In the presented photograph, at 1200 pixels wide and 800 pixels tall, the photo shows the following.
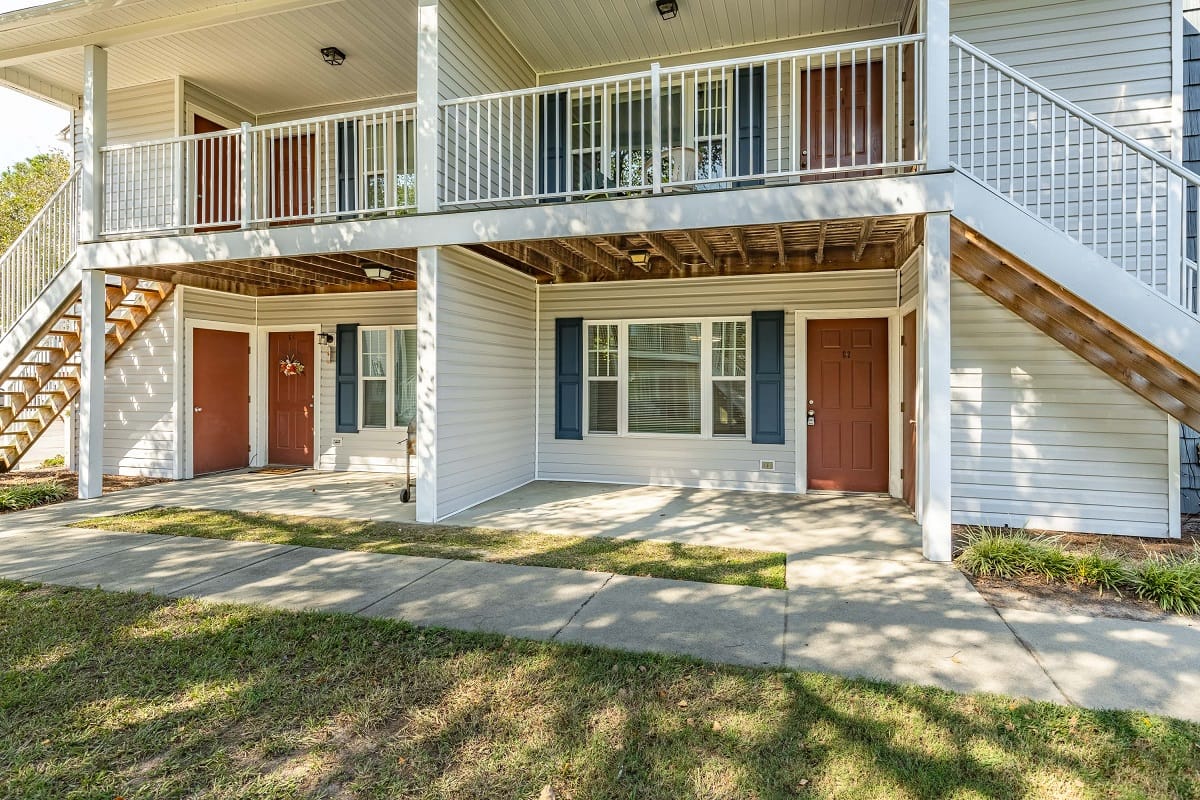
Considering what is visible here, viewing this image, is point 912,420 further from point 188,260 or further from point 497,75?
point 188,260

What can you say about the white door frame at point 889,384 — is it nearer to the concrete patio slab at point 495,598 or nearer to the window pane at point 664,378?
the window pane at point 664,378

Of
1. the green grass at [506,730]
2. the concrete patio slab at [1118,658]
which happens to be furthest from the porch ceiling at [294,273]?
the concrete patio slab at [1118,658]

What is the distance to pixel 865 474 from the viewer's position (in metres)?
7.41

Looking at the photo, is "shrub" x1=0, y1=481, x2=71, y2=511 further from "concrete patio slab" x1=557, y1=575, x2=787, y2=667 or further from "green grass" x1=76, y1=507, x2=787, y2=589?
"concrete patio slab" x1=557, y1=575, x2=787, y2=667

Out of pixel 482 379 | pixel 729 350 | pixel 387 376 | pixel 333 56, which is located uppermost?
pixel 333 56

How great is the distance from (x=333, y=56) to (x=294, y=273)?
2656mm

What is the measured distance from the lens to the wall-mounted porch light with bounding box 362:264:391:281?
6973 millimetres

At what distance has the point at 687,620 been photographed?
11.8 ft

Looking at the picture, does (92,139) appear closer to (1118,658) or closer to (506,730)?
(506,730)

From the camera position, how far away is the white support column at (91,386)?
683 cm

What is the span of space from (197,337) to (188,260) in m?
2.41

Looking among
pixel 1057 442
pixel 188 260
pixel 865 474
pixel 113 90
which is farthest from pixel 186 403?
pixel 1057 442

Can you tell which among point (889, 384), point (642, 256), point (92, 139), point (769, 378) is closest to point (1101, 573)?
point (889, 384)

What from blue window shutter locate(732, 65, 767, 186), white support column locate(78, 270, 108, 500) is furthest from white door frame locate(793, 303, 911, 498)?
white support column locate(78, 270, 108, 500)
